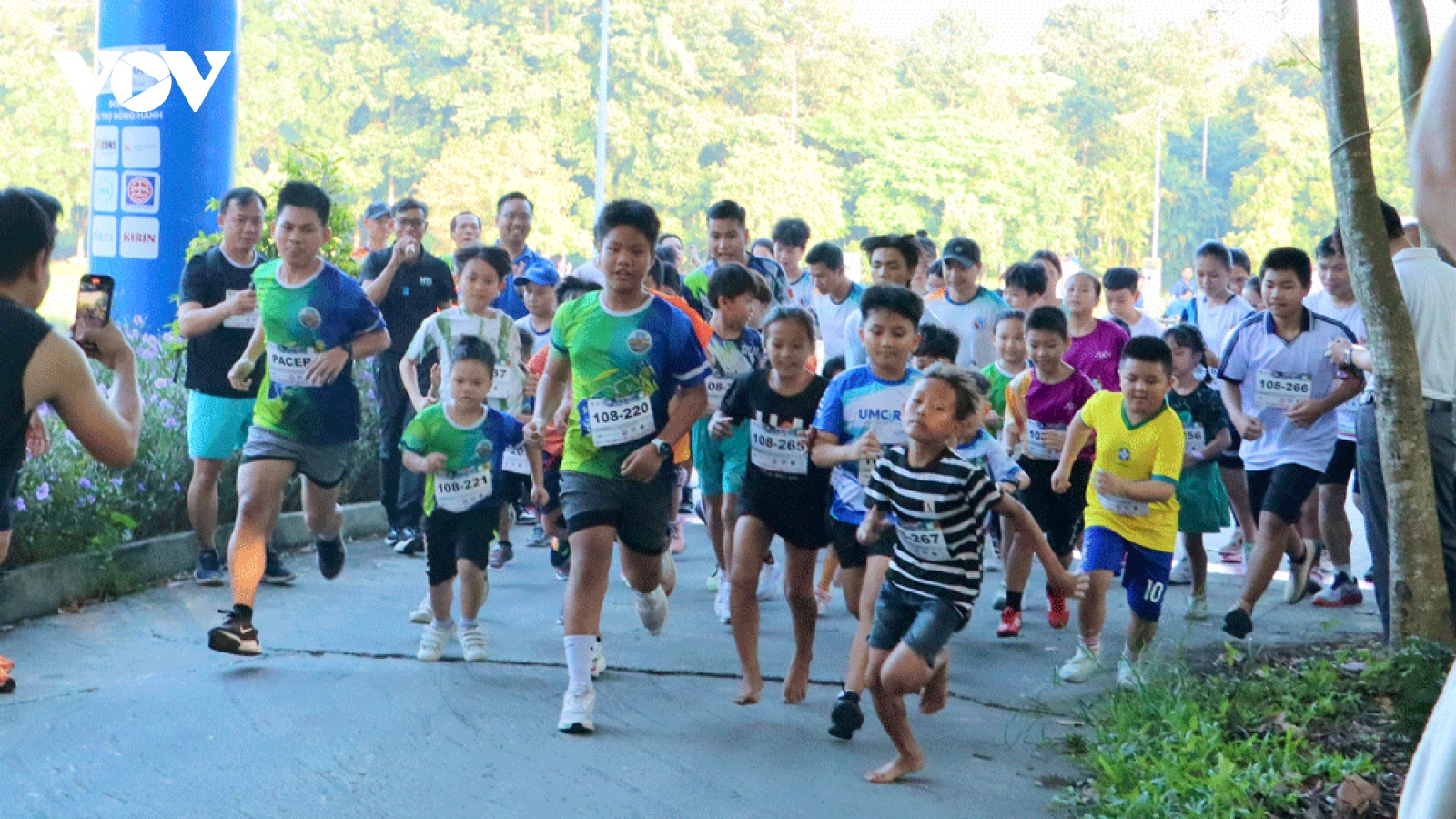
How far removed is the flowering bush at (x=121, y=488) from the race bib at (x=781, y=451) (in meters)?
3.62

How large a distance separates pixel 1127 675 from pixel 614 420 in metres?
2.27

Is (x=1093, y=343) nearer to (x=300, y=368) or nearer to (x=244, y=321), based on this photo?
(x=300, y=368)

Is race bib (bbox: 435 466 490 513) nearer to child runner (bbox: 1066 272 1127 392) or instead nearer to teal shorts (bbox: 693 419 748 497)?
teal shorts (bbox: 693 419 748 497)

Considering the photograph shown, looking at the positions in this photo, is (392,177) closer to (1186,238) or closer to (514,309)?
(1186,238)

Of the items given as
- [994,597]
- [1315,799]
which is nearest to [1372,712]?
[1315,799]

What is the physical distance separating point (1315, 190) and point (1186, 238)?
634 cm

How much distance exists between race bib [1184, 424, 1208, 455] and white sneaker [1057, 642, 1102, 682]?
2015 mm

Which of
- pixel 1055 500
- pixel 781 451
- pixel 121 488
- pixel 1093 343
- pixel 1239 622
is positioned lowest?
pixel 1239 622

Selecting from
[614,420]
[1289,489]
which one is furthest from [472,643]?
[1289,489]

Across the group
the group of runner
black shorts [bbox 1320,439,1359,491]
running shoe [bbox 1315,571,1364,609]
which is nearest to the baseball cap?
the group of runner

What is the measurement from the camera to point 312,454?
22.6 feet

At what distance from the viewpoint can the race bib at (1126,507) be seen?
657 centimetres

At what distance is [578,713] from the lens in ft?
18.4

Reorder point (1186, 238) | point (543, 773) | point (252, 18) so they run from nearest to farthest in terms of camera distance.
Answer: point (543, 773), point (252, 18), point (1186, 238)
